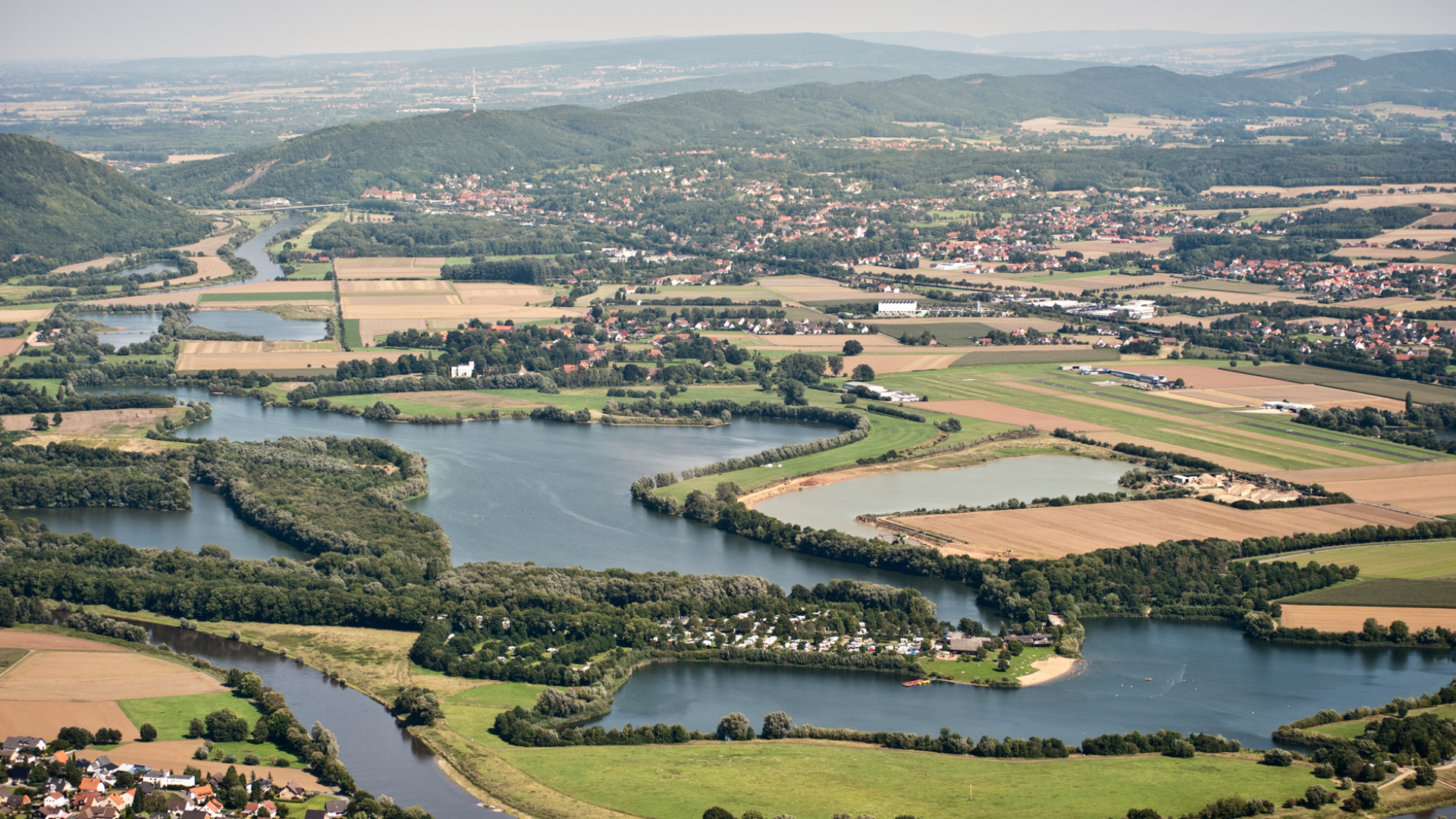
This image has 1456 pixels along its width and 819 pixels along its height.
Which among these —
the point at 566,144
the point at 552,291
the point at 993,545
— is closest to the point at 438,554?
the point at 993,545

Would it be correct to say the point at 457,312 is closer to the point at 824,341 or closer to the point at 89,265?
the point at 824,341

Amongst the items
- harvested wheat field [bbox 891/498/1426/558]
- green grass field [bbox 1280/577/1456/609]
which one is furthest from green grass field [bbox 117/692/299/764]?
green grass field [bbox 1280/577/1456/609]

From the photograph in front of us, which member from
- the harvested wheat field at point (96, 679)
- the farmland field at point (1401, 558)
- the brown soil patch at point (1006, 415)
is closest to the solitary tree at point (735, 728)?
the harvested wheat field at point (96, 679)

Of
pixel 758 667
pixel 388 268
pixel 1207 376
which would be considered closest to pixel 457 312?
pixel 388 268

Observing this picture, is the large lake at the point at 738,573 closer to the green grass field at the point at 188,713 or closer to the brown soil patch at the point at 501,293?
the green grass field at the point at 188,713

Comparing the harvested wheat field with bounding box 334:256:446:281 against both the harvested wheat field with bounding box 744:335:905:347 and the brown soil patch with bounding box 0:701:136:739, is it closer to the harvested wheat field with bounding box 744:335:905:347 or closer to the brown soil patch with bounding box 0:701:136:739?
the harvested wheat field with bounding box 744:335:905:347

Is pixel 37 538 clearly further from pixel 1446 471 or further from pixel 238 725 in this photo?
pixel 1446 471
